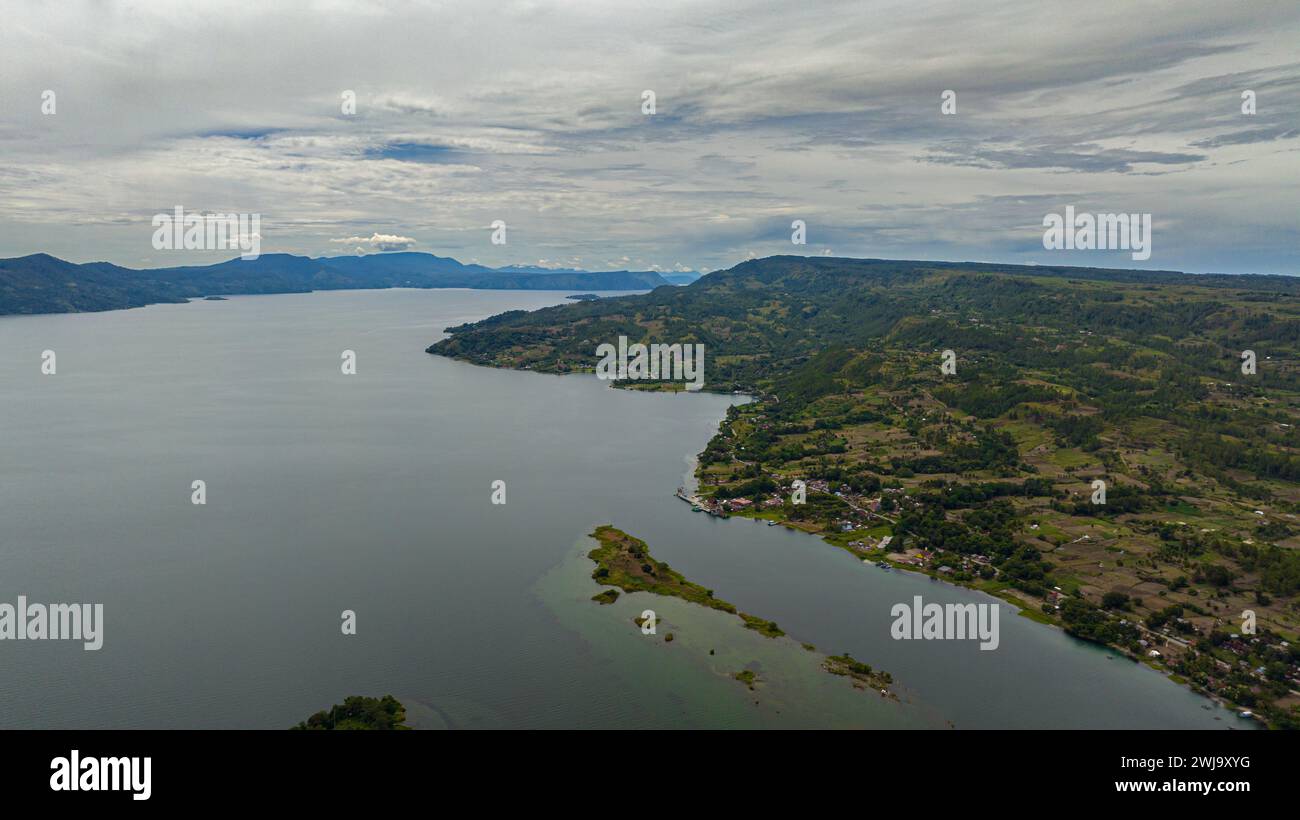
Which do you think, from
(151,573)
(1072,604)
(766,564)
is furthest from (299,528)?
(1072,604)

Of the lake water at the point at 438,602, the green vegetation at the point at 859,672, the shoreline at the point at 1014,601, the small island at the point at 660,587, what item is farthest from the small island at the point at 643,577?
the shoreline at the point at 1014,601

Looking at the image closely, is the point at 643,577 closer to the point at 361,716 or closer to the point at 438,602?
the point at 438,602

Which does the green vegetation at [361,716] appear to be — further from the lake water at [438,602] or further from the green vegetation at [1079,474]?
the green vegetation at [1079,474]

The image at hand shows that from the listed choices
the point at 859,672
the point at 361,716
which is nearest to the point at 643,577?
the point at 859,672

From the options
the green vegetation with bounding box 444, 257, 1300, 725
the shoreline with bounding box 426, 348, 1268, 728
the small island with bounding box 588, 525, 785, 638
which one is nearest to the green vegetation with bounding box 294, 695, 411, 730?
the small island with bounding box 588, 525, 785, 638

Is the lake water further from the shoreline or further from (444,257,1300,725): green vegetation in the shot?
(444,257,1300,725): green vegetation

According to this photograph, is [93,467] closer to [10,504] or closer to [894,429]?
[10,504]

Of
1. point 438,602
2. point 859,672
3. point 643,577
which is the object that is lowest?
point 859,672
